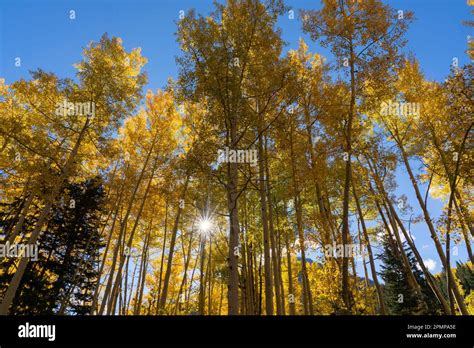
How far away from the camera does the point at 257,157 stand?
8.62m

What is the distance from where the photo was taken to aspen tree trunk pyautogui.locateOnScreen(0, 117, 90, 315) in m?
7.55

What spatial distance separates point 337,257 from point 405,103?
7220mm

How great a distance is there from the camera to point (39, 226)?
26.9 feet

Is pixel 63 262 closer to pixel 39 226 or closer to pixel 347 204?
pixel 39 226

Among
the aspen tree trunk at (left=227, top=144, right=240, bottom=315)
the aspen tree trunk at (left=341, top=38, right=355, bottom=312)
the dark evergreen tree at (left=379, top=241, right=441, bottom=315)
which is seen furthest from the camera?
the dark evergreen tree at (left=379, top=241, right=441, bottom=315)

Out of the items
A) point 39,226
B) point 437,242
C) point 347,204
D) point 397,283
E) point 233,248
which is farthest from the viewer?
point 397,283

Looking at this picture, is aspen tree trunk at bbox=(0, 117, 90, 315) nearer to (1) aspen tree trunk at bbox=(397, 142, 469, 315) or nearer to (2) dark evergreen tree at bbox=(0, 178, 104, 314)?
(2) dark evergreen tree at bbox=(0, 178, 104, 314)

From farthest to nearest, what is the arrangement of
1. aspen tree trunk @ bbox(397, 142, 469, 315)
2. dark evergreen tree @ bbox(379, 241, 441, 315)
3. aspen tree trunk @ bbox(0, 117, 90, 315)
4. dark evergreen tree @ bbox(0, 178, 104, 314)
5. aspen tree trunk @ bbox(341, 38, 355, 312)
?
dark evergreen tree @ bbox(379, 241, 441, 315) < dark evergreen tree @ bbox(0, 178, 104, 314) < aspen tree trunk @ bbox(397, 142, 469, 315) < aspen tree trunk @ bbox(0, 117, 90, 315) < aspen tree trunk @ bbox(341, 38, 355, 312)

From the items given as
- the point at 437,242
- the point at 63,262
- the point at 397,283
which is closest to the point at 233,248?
the point at 437,242

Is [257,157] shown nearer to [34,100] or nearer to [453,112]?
[453,112]

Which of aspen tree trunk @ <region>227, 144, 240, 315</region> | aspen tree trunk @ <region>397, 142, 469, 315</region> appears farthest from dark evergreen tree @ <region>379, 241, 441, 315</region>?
aspen tree trunk @ <region>227, 144, 240, 315</region>

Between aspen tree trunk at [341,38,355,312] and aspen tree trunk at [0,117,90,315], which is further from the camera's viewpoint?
aspen tree trunk at [0,117,90,315]
